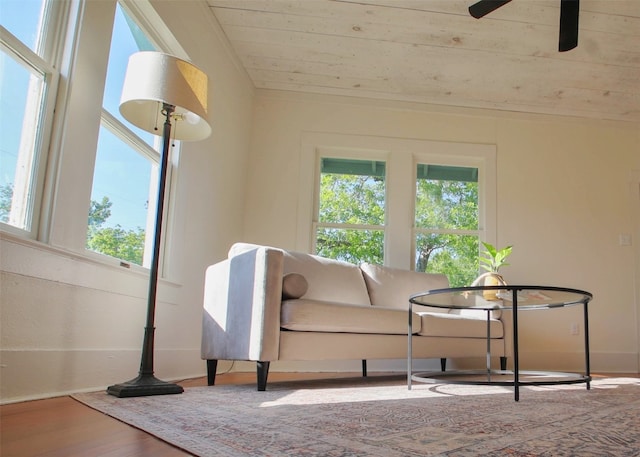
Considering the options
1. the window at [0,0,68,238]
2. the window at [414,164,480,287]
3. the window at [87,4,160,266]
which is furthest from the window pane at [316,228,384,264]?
the window at [0,0,68,238]

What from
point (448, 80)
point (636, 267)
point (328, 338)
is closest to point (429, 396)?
point (328, 338)

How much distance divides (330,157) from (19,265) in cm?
331

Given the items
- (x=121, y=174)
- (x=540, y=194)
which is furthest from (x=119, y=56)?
(x=540, y=194)

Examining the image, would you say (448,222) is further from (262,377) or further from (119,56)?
(119,56)

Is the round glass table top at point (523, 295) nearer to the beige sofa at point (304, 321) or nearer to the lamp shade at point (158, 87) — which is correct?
the beige sofa at point (304, 321)

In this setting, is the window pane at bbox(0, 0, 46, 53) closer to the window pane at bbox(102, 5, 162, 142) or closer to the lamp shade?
the lamp shade

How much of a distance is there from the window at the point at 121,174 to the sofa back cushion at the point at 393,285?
1701mm

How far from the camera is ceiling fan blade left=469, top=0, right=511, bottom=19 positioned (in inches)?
113

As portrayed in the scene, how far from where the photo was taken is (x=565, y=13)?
294 cm

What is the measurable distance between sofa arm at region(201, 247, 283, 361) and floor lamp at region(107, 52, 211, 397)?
41cm

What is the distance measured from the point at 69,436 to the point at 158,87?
1411mm

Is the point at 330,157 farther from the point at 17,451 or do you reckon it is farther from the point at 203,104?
the point at 17,451

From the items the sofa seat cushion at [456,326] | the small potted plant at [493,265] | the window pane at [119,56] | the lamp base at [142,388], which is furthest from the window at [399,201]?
the lamp base at [142,388]

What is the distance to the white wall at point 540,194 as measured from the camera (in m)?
4.65
